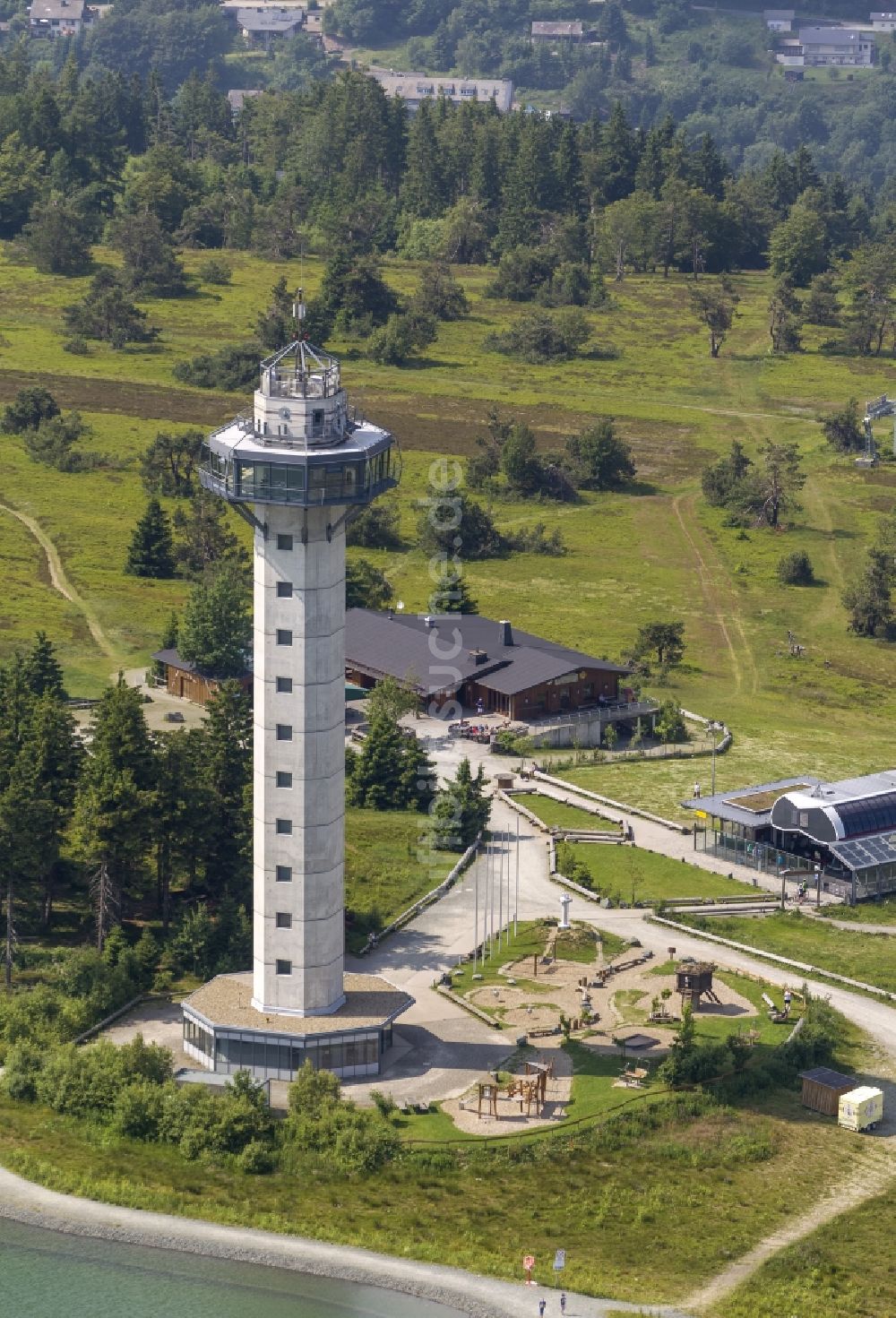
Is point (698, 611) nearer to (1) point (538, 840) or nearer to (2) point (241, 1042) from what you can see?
(1) point (538, 840)

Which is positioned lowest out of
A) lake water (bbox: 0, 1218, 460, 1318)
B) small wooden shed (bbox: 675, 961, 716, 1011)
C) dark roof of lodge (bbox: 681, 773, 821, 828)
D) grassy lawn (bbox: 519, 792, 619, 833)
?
lake water (bbox: 0, 1218, 460, 1318)

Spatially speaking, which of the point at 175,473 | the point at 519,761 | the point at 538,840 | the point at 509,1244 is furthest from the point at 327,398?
the point at 175,473

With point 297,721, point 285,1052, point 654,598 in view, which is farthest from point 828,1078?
point 654,598

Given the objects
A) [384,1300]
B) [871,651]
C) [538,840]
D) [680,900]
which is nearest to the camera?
[384,1300]

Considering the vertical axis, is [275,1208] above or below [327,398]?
below

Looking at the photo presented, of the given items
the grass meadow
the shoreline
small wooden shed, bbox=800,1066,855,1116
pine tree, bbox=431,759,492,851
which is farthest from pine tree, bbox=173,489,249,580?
the shoreline

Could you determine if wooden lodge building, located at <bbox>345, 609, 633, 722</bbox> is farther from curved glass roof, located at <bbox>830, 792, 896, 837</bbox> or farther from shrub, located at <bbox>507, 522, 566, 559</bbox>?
shrub, located at <bbox>507, 522, 566, 559</bbox>
